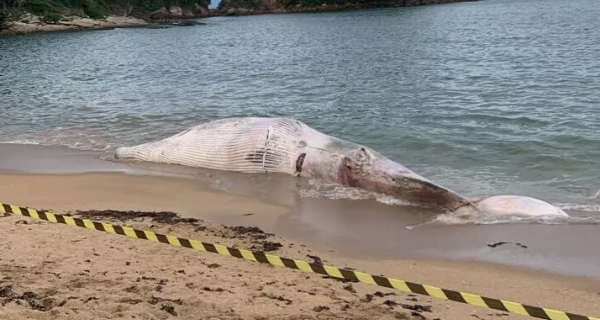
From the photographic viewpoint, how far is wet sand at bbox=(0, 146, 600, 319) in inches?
183

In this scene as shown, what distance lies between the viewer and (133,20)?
336 feet

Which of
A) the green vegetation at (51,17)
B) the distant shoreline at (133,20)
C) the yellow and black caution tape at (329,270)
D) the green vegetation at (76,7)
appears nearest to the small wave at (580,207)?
the yellow and black caution tape at (329,270)

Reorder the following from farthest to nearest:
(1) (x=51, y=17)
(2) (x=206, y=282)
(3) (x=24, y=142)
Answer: (1) (x=51, y=17)
(3) (x=24, y=142)
(2) (x=206, y=282)

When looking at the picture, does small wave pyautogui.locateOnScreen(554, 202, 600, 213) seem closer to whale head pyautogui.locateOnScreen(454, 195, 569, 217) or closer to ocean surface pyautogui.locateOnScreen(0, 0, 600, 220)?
ocean surface pyautogui.locateOnScreen(0, 0, 600, 220)

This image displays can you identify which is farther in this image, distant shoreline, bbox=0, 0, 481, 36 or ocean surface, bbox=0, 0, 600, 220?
distant shoreline, bbox=0, 0, 481, 36

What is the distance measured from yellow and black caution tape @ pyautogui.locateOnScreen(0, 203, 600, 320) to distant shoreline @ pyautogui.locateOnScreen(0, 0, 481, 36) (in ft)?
234

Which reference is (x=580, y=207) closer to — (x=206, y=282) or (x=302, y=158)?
(x=302, y=158)

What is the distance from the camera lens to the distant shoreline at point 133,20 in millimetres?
73125

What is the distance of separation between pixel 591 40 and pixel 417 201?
26209 mm

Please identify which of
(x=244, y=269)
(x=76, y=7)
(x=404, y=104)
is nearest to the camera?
(x=244, y=269)

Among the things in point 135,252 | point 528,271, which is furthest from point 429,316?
point 135,252

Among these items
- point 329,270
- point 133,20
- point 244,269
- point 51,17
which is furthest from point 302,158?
point 133,20

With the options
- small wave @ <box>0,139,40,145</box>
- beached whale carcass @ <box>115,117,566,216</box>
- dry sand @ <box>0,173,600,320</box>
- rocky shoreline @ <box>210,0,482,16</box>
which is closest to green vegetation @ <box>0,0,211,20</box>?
rocky shoreline @ <box>210,0,482,16</box>

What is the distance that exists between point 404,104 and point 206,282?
12343mm
